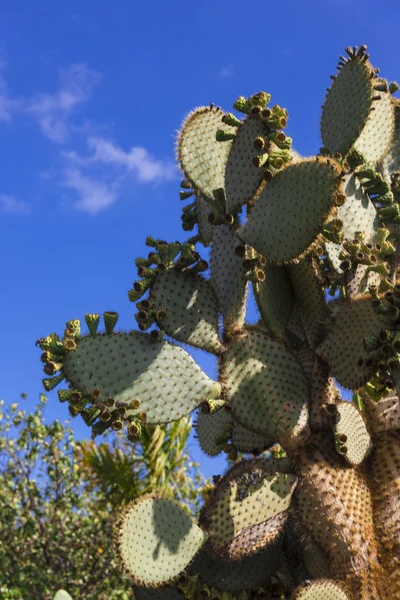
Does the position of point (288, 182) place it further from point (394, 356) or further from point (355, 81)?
point (355, 81)

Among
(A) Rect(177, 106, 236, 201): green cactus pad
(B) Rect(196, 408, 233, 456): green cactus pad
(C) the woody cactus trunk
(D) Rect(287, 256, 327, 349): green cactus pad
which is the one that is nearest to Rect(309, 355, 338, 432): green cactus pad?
(C) the woody cactus trunk

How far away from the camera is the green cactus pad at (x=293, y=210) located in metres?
2.97

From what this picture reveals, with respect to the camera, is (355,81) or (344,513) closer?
(344,513)

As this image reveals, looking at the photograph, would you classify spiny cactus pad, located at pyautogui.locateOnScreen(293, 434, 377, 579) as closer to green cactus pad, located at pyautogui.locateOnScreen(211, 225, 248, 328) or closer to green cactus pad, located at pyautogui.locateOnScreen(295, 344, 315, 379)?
green cactus pad, located at pyautogui.locateOnScreen(295, 344, 315, 379)

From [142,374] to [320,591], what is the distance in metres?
1.08

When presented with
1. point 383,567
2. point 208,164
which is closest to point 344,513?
point 383,567

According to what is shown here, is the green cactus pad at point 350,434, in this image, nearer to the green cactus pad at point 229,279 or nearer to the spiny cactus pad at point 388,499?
the spiny cactus pad at point 388,499

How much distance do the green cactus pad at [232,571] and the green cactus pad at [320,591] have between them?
578 millimetres

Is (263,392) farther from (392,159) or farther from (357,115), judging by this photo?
(392,159)

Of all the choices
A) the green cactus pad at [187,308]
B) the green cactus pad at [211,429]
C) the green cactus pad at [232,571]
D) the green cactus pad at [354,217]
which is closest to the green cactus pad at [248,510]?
the green cactus pad at [232,571]

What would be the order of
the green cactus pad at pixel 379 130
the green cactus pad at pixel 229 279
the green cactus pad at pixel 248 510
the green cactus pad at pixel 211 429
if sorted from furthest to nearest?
the green cactus pad at pixel 211 429 → the green cactus pad at pixel 379 130 → the green cactus pad at pixel 229 279 → the green cactus pad at pixel 248 510

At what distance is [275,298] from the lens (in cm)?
351

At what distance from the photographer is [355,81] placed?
384cm

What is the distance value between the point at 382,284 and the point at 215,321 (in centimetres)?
73
